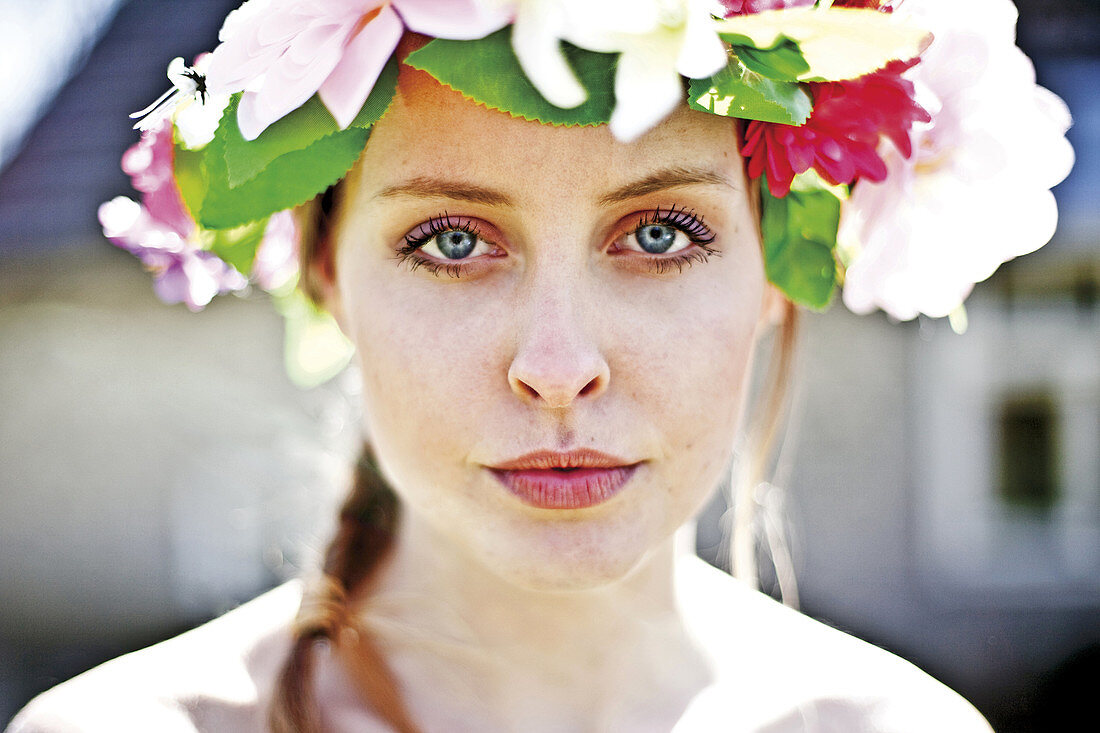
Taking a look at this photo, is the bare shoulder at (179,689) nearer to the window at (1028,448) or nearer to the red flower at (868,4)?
the red flower at (868,4)

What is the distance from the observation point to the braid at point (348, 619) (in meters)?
1.67

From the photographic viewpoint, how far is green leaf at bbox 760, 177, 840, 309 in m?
1.73

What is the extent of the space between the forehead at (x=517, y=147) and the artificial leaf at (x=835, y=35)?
0.14m

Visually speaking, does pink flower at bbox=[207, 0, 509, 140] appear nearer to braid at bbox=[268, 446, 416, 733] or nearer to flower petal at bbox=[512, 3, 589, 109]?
flower petal at bbox=[512, 3, 589, 109]

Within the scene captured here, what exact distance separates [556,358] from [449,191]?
304 millimetres

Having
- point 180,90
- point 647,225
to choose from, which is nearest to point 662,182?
point 647,225

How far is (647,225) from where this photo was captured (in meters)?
1.53

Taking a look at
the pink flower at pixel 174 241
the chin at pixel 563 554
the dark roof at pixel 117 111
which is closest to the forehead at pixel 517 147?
the chin at pixel 563 554

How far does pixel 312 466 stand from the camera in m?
2.62

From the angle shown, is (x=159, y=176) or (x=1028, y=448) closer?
(x=159, y=176)

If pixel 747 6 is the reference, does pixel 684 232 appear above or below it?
below

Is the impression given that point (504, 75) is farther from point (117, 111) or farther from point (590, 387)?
point (117, 111)

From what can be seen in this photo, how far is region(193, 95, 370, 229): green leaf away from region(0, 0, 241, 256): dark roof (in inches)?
184

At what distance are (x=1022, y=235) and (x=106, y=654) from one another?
6.02m
